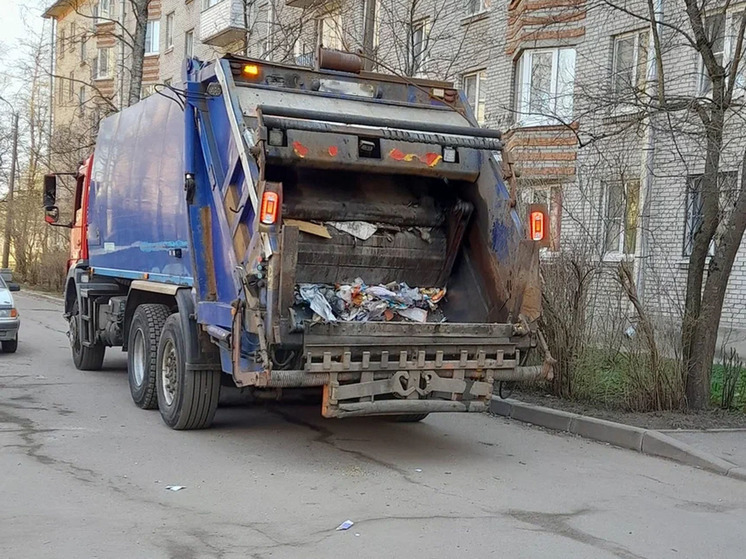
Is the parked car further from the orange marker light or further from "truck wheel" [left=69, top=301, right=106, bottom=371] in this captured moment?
the orange marker light

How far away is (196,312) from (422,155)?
229 cm

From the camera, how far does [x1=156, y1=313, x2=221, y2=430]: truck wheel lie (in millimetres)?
7422

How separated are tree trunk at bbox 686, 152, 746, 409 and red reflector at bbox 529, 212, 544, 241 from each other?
8.58 ft

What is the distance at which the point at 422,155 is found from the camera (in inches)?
284

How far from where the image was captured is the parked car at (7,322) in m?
12.7

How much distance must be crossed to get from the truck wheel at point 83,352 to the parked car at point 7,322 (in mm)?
1630

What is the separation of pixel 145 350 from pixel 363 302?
2557 mm

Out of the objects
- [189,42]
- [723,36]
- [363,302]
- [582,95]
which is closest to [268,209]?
[363,302]

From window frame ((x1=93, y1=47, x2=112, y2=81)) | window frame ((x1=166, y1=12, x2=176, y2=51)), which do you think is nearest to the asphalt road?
window frame ((x1=166, y1=12, x2=176, y2=51))

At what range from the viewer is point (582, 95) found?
31.3 ft

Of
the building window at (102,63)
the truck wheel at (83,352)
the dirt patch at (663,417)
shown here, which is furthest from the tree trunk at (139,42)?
the building window at (102,63)

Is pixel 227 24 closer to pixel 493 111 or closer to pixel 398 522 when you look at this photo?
pixel 493 111

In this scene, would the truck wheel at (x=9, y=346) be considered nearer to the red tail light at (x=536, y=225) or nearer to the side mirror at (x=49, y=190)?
the side mirror at (x=49, y=190)

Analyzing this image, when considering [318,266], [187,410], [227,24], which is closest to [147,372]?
[187,410]
